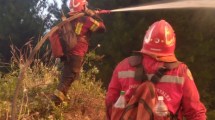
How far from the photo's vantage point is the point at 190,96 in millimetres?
3035

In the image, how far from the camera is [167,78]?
304 centimetres

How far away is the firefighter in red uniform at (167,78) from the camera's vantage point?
9.98ft

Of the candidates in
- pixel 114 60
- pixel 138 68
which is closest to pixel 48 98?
pixel 114 60

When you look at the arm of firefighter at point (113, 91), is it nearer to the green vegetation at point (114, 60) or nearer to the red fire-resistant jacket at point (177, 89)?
the red fire-resistant jacket at point (177, 89)

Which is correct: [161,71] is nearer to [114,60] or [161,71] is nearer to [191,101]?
[191,101]

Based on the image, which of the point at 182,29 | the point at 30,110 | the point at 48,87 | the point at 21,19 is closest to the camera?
→ the point at 30,110

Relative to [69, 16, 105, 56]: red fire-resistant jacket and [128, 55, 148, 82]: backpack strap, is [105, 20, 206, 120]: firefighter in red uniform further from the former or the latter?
[69, 16, 105, 56]: red fire-resistant jacket

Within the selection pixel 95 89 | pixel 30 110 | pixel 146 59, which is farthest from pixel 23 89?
pixel 146 59

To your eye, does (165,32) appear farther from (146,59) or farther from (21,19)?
(21,19)

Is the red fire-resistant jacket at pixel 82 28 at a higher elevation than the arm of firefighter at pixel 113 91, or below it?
higher

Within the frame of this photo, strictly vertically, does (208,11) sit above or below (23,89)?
above

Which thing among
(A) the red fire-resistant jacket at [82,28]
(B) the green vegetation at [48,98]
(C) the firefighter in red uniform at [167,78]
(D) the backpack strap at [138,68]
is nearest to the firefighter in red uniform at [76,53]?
(A) the red fire-resistant jacket at [82,28]

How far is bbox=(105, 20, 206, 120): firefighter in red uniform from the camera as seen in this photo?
3.04 meters

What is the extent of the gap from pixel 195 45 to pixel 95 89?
10.3 ft
